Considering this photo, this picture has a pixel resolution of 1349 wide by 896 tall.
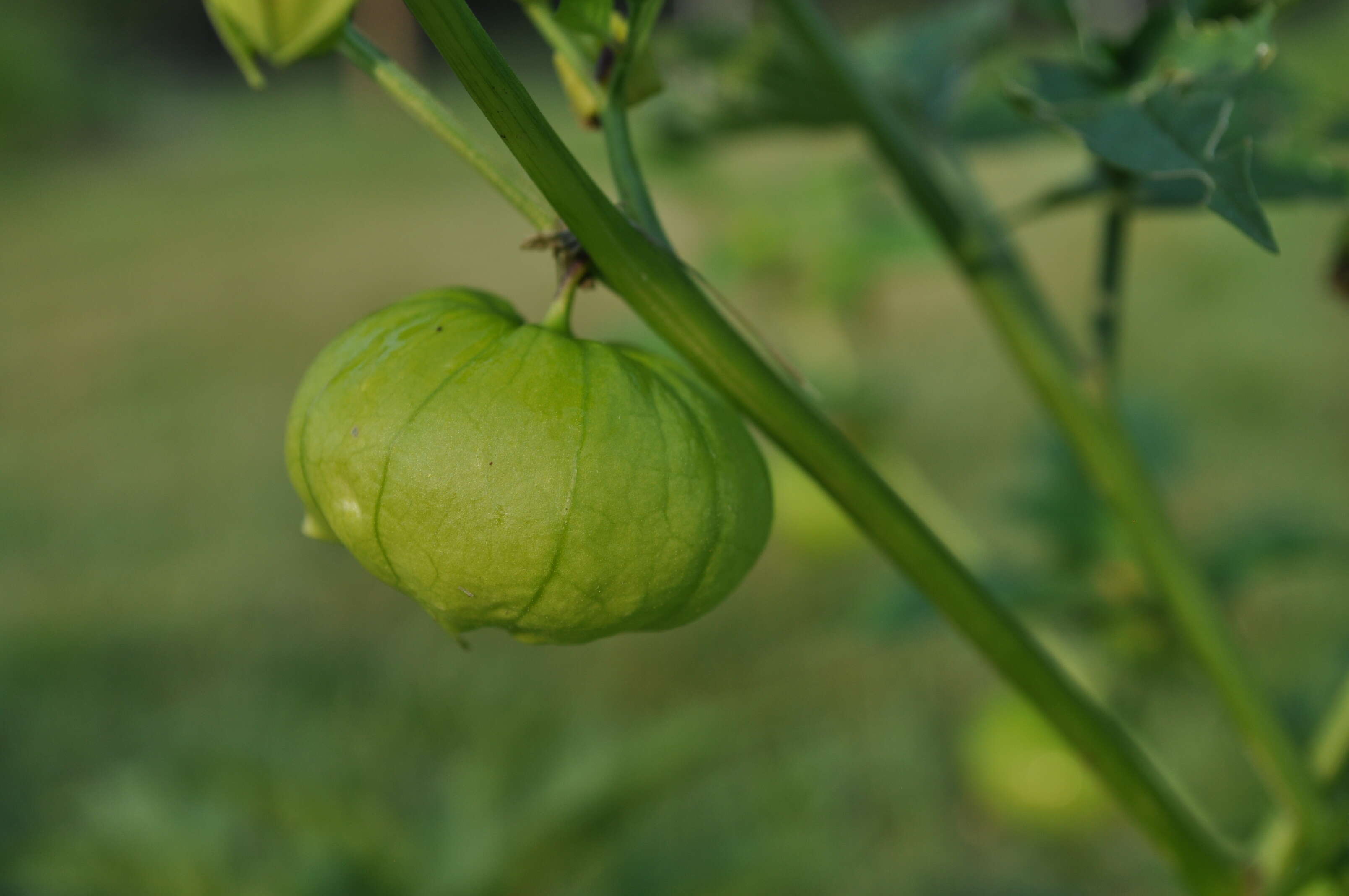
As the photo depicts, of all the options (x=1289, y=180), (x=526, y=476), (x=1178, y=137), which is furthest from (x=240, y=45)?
(x=1289, y=180)

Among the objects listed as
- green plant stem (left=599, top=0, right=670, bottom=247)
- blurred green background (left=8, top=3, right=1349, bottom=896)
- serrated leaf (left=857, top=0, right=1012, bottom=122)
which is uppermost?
green plant stem (left=599, top=0, right=670, bottom=247)

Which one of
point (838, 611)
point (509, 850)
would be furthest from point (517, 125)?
point (838, 611)

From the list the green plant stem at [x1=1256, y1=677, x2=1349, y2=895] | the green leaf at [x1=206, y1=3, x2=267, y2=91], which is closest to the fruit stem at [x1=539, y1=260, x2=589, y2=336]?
the green leaf at [x1=206, y1=3, x2=267, y2=91]

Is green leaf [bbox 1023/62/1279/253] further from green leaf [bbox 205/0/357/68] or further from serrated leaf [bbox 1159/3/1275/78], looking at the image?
green leaf [bbox 205/0/357/68]

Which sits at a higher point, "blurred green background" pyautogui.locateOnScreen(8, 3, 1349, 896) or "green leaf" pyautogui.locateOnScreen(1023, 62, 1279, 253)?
"green leaf" pyautogui.locateOnScreen(1023, 62, 1279, 253)

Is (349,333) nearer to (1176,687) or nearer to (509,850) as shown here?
(509,850)

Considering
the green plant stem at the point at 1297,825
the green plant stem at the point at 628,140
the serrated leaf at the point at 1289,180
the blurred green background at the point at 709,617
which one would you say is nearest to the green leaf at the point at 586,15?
the green plant stem at the point at 628,140

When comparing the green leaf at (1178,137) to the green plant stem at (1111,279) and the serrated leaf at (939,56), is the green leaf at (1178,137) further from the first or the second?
the serrated leaf at (939,56)
